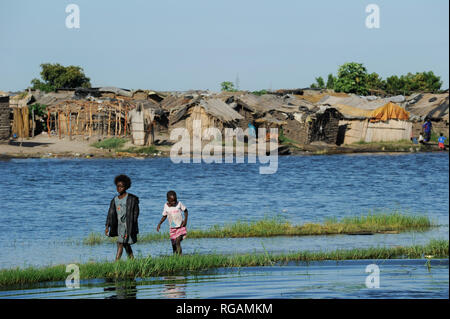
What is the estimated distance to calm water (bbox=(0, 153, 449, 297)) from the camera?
14.4m

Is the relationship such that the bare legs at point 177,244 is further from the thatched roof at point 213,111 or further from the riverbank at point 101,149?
the thatched roof at point 213,111

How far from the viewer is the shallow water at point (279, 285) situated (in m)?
9.23

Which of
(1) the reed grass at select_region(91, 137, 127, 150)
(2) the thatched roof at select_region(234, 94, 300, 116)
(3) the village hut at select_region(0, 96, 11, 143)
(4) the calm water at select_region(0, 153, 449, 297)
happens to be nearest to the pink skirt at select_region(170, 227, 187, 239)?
(4) the calm water at select_region(0, 153, 449, 297)

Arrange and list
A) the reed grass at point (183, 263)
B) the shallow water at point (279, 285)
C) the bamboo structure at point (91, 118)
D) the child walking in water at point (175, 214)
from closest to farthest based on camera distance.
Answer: the shallow water at point (279, 285) → the reed grass at point (183, 263) → the child walking in water at point (175, 214) → the bamboo structure at point (91, 118)

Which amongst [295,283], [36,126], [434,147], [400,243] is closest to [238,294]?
[295,283]

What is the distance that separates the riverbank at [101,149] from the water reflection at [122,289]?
95.5 feet

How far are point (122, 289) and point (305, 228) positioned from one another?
7255mm

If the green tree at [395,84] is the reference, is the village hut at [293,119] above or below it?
below

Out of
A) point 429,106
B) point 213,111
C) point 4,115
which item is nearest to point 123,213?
point 4,115

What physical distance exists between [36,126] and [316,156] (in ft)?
56.3

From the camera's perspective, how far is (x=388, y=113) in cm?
4738

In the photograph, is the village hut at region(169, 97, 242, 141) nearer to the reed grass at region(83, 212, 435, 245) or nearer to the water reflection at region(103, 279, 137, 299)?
the reed grass at region(83, 212, 435, 245)

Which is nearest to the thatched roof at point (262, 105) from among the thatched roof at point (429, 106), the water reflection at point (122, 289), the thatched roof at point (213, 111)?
the thatched roof at point (213, 111)

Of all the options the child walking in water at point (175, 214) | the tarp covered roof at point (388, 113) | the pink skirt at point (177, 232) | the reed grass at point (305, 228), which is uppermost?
the tarp covered roof at point (388, 113)
